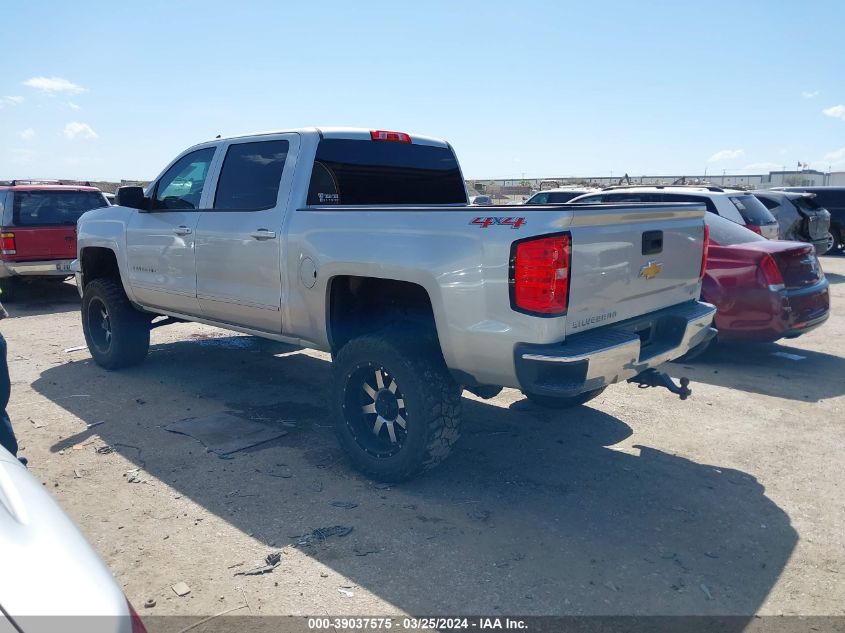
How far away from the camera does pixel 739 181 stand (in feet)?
169

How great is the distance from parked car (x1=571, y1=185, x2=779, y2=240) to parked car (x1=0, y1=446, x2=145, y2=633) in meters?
7.76

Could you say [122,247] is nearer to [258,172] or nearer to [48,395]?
[48,395]

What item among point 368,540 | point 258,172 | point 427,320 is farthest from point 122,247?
point 368,540

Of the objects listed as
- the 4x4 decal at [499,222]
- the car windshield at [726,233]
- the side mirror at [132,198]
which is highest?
the side mirror at [132,198]

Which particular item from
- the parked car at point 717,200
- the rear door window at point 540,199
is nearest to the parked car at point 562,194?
the rear door window at point 540,199

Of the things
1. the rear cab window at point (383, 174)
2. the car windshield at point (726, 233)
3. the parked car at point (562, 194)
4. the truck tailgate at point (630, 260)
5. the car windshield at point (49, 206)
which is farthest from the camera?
the parked car at point (562, 194)

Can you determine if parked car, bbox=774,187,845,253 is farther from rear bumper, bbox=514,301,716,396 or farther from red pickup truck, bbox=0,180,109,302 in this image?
red pickup truck, bbox=0,180,109,302

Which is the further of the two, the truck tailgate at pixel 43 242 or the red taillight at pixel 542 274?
the truck tailgate at pixel 43 242

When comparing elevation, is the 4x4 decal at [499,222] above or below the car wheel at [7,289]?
above

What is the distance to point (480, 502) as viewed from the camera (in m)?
4.07

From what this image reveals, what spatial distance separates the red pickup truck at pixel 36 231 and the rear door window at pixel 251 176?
258 inches

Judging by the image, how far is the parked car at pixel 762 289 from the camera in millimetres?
6648

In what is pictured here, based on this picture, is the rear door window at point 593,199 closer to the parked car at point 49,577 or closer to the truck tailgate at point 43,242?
the truck tailgate at point 43,242

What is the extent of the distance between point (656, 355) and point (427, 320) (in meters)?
1.40
